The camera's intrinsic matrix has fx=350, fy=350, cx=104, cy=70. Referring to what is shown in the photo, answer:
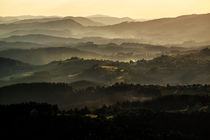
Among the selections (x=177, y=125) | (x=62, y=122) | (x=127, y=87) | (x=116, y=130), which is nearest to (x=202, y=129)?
(x=177, y=125)

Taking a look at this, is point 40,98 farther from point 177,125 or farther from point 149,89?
point 177,125

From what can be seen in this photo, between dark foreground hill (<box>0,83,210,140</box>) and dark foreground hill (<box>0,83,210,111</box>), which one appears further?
dark foreground hill (<box>0,83,210,111</box>)

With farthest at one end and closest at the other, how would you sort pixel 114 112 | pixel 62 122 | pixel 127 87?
pixel 127 87, pixel 114 112, pixel 62 122

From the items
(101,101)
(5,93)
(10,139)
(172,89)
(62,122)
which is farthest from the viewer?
(5,93)

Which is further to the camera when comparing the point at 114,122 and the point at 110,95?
the point at 110,95

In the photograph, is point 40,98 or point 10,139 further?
point 40,98

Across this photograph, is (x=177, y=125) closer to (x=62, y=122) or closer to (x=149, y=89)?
(x=62, y=122)

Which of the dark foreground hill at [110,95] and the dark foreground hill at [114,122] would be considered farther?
the dark foreground hill at [110,95]

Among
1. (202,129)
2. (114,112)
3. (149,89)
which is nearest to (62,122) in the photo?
(114,112)

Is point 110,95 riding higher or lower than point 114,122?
lower
